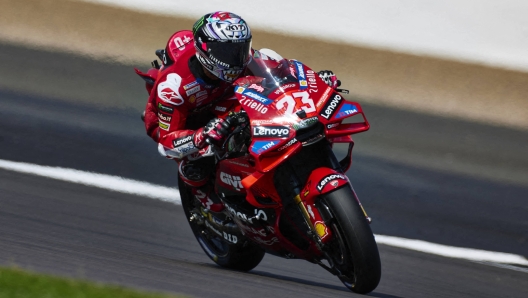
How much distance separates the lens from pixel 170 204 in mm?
8156

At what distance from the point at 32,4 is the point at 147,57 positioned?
172 centimetres

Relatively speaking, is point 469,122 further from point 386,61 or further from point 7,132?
point 7,132

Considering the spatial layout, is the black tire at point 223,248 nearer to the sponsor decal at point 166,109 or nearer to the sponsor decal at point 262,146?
the sponsor decal at point 166,109

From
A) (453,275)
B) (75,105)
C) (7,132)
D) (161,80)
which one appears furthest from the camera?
(75,105)

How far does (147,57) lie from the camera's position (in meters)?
10.3

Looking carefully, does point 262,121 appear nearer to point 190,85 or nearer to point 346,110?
point 346,110

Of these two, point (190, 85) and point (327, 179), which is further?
point (190, 85)

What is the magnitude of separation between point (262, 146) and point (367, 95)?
4.76 metres

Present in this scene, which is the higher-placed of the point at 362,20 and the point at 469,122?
the point at 362,20

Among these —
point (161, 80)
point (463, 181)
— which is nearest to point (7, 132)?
point (161, 80)

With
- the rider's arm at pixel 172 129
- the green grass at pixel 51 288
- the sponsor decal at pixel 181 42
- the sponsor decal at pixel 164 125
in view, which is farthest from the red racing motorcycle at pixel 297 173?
the green grass at pixel 51 288

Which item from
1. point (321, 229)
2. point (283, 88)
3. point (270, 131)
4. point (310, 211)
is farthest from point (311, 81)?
point (321, 229)

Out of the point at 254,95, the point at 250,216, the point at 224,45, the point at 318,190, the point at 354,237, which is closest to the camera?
the point at 354,237

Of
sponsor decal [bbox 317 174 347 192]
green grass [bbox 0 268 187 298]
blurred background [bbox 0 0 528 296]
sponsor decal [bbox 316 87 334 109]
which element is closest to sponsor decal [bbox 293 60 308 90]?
sponsor decal [bbox 316 87 334 109]
